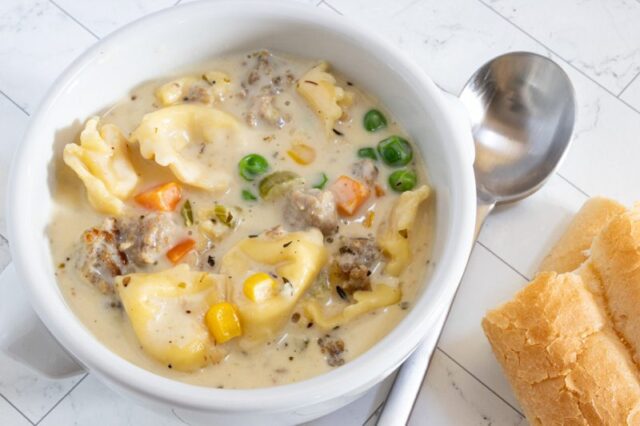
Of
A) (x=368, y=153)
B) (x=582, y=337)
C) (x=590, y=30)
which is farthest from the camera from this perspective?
(x=590, y=30)

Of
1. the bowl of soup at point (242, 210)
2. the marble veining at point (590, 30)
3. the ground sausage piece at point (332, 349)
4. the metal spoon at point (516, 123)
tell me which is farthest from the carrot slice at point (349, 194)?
the marble veining at point (590, 30)

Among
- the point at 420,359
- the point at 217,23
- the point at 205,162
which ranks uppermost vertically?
the point at 217,23

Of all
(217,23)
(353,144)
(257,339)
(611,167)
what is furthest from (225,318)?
(611,167)

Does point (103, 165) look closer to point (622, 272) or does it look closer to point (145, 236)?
point (145, 236)

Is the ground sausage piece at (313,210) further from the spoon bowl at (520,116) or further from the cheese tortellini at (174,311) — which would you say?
the spoon bowl at (520,116)

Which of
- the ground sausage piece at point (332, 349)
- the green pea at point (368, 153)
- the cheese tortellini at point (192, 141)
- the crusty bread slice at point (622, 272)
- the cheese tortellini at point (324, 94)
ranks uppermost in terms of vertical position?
the cheese tortellini at point (324, 94)

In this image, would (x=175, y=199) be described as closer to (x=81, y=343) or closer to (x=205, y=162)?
(x=205, y=162)

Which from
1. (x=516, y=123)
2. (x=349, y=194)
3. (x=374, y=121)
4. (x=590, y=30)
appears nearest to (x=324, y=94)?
(x=374, y=121)
